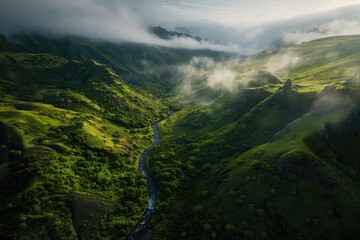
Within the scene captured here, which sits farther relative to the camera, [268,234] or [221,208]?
[221,208]

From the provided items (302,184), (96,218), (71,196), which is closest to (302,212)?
→ (302,184)

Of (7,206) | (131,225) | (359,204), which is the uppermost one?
(359,204)

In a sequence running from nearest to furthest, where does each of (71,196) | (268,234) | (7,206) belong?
(268,234) → (7,206) → (71,196)

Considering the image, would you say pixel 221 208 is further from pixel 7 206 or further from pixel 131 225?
pixel 7 206

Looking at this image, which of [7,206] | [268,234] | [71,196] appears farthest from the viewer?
[71,196]

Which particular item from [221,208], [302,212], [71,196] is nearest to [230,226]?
[221,208]

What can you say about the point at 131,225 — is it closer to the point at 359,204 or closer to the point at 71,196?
the point at 71,196

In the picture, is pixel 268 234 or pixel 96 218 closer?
pixel 268 234

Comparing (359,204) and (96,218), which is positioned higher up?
(359,204)

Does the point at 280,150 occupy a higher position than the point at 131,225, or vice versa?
the point at 280,150
